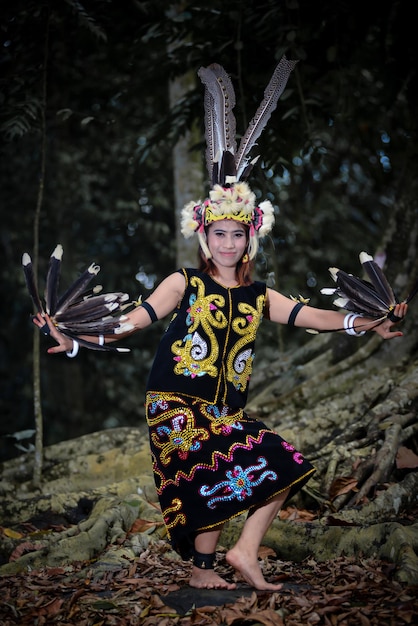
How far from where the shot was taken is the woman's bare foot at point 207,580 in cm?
344

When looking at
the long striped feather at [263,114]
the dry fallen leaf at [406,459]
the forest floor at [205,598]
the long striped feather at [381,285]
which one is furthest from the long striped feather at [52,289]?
the dry fallen leaf at [406,459]

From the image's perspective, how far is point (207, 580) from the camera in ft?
11.4

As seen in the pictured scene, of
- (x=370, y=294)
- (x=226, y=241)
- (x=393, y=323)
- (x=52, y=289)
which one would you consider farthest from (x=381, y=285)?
(x=52, y=289)

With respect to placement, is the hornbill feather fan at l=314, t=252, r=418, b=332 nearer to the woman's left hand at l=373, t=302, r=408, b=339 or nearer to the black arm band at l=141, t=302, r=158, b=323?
the woman's left hand at l=373, t=302, r=408, b=339

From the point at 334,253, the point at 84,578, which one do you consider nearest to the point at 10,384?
the point at 334,253

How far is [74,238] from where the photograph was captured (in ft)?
34.1

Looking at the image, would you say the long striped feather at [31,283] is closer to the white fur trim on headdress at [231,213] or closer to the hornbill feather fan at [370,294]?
the white fur trim on headdress at [231,213]

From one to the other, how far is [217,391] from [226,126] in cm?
144

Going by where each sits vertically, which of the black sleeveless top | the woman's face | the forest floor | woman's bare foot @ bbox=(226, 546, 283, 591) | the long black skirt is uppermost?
the woman's face

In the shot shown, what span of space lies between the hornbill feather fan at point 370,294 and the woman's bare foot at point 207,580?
1.42 m

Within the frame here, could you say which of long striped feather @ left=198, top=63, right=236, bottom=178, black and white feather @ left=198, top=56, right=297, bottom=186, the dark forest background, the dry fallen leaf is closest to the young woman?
black and white feather @ left=198, top=56, right=297, bottom=186

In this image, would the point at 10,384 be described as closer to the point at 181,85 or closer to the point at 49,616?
the point at 181,85

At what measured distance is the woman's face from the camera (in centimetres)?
370

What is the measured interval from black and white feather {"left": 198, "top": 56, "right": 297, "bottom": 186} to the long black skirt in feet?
4.05
